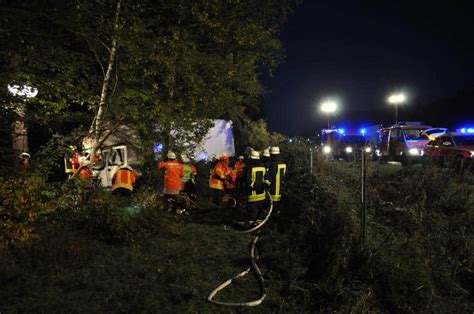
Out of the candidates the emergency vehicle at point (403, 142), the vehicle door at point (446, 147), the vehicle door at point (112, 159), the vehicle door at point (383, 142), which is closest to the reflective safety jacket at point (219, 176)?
the vehicle door at point (112, 159)

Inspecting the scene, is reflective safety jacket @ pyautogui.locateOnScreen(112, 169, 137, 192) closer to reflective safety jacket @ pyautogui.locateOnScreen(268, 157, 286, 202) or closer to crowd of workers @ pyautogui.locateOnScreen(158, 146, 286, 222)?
crowd of workers @ pyautogui.locateOnScreen(158, 146, 286, 222)

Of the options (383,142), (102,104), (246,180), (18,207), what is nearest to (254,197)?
(246,180)

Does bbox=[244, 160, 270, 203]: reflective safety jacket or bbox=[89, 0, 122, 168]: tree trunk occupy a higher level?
bbox=[89, 0, 122, 168]: tree trunk

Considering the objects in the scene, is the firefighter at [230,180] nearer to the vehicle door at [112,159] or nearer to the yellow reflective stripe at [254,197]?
the yellow reflective stripe at [254,197]

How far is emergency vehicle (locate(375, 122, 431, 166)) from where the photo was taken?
1884 cm

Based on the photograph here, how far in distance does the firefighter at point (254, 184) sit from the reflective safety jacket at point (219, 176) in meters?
1.76

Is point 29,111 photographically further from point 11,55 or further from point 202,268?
point 202,268

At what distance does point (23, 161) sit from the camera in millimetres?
6789

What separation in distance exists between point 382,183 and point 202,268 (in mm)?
6084

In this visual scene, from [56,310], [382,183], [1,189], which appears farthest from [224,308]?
[382,183]

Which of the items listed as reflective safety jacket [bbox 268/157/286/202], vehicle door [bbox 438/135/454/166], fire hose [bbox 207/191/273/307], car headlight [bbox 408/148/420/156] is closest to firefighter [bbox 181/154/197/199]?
reflective safety jacket [bbox 268/157/286/202]

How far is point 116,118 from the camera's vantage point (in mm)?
8914

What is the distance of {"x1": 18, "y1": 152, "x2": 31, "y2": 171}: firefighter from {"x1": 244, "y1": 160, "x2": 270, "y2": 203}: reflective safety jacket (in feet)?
13.3

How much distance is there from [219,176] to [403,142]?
13.2 meters
